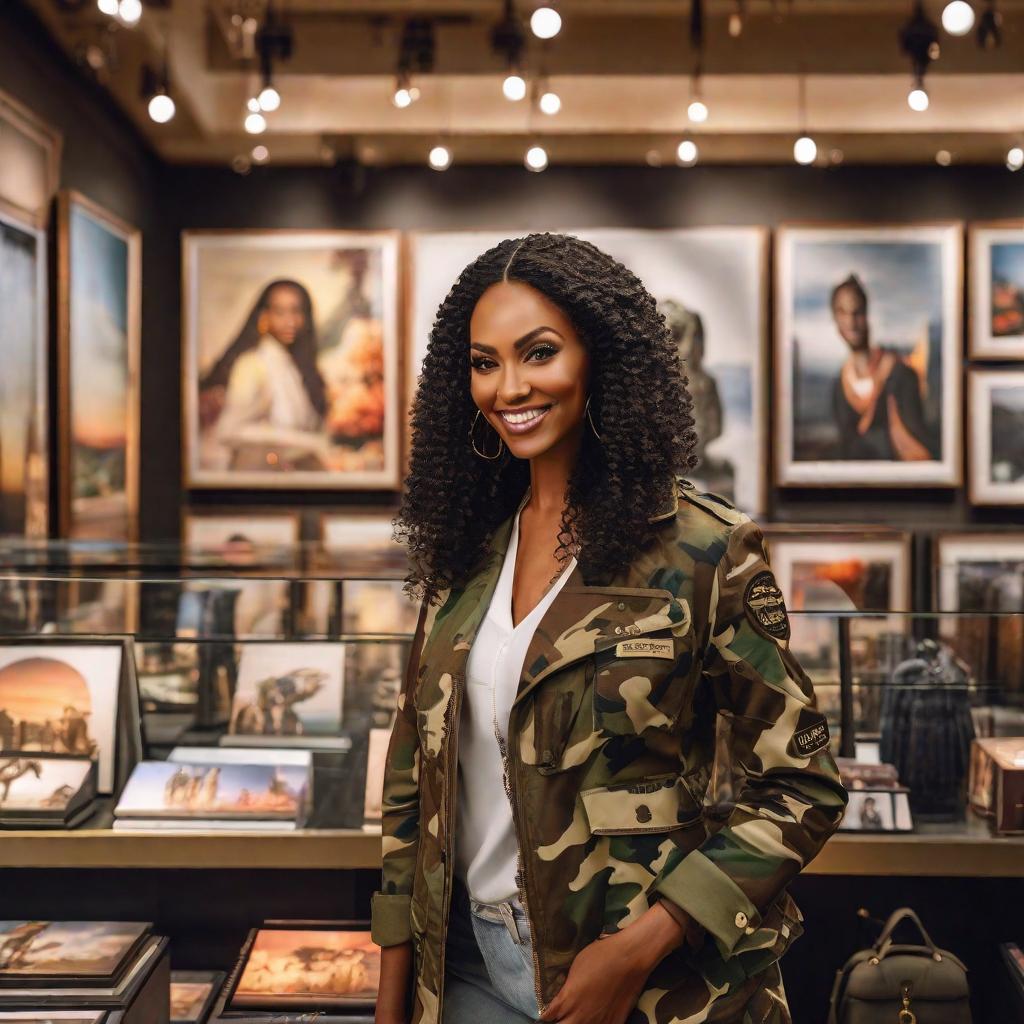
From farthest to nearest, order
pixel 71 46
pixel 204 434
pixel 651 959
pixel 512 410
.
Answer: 1. pixel 204 434
2. pixel 71 46
3. pixel 512 410
4. pixel 651 959

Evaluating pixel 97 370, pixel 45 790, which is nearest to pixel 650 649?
pixel 45 790

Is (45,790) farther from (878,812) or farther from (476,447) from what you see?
(878,812)

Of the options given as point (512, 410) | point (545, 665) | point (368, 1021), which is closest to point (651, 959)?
point (545, 665)

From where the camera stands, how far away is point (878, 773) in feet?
6.42

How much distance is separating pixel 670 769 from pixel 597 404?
45 centimetres

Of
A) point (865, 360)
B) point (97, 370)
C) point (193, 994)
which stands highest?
point (865, 360)

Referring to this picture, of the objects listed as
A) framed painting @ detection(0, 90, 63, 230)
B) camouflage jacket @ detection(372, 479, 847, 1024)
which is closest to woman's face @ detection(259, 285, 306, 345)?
framed painting @ detection(0, 90, 63, 230)

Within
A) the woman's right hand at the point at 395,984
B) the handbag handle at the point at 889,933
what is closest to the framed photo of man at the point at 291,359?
the handbag handle at the point at 889,933

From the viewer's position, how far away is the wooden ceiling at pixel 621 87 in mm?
4598

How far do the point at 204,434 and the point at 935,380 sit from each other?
3.53m

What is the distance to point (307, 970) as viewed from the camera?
6.06ft

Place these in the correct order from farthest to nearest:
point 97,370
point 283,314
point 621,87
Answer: point 283,314 → point 621,87 → point 97,370

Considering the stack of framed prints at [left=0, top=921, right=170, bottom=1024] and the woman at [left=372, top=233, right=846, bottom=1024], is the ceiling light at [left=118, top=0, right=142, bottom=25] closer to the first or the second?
the woman at [left=372, top=233, right=846, bottom=1024]

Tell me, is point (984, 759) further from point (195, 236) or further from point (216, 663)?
point (195, 236)
